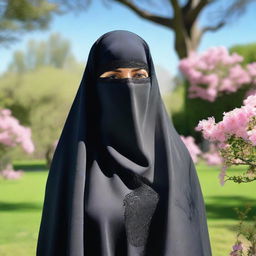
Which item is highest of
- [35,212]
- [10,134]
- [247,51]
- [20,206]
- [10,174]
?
[247,51]

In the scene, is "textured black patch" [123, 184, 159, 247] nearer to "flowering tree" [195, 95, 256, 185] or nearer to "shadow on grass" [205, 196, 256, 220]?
"flowering tree" [195, 95, 256, 185]

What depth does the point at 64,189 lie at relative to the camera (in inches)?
99.7

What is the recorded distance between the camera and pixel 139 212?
2.47 metres

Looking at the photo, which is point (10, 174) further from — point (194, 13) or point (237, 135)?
point (194, 13)

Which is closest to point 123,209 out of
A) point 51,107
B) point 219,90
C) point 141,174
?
point 141,174

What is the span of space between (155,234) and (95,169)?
43cm

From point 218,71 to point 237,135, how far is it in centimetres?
1323

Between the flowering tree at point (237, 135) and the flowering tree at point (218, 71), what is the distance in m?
12.8

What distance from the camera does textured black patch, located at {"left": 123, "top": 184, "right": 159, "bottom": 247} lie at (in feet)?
8.05

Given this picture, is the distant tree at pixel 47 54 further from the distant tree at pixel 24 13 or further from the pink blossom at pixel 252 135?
the pink blossom at pixel 252 135

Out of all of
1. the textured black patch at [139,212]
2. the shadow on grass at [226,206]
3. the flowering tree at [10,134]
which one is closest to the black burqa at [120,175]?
the textured black patch at [139,212]

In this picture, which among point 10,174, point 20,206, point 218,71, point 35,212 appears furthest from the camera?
point 218,71

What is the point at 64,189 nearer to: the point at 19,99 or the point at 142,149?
the point at 142,149

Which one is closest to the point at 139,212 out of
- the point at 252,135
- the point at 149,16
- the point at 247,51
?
the point at 252,135
